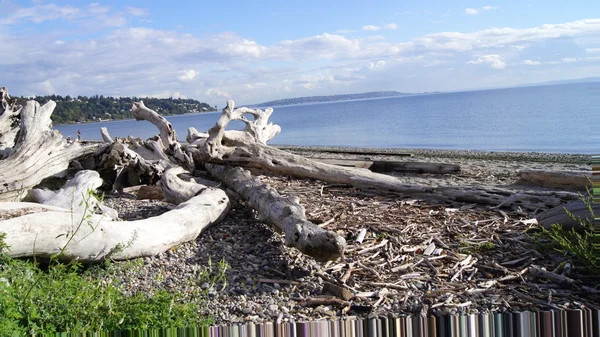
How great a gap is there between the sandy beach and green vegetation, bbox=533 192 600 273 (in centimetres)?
11

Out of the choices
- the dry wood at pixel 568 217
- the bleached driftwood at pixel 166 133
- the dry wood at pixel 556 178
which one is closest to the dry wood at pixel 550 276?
the dry wood at pixel 568 217

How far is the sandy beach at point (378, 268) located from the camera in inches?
150

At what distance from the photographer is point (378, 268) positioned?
4.59 meters

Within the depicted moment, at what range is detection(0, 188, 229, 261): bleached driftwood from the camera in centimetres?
430

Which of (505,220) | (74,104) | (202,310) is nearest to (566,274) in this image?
(505,220)

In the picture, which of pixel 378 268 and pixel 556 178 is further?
pixel 556 178

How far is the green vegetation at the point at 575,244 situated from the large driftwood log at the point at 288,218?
2.00m

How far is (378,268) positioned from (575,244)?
1.95m

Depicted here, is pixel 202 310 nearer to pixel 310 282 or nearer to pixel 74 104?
pixel 310 282

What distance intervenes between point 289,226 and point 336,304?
4.22 ft

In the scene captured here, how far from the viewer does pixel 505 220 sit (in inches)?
238

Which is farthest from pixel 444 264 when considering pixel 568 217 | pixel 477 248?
pixel 568 217

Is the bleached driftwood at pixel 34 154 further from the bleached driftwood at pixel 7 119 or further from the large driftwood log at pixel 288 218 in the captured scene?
the large driftwood log at pixel 288 218

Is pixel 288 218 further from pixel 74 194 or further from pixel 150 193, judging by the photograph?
pixel 150 193
